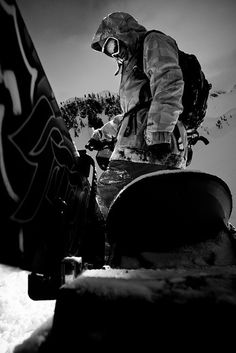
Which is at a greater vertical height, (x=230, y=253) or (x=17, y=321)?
(x=230, y=253)

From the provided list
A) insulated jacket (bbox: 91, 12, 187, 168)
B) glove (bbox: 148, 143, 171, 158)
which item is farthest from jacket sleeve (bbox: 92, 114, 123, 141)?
glove (bbox: 148, 143, 171, 158)

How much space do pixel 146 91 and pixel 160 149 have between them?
718 mm

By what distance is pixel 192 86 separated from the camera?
2682 mm

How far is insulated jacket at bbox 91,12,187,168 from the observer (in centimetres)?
232

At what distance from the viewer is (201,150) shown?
12.4 metres

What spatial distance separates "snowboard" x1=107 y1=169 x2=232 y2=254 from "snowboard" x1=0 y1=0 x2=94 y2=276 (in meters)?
0.37

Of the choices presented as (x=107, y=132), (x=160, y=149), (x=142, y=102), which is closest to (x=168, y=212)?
(x=160, y=149)

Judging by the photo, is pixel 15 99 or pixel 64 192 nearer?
pixel 15 99

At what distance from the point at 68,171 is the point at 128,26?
213cm

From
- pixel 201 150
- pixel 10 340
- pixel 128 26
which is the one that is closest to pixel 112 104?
pixel 201 150

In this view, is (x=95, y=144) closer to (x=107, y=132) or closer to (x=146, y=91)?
(x=107, y=132)

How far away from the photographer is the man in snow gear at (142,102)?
2328 mm

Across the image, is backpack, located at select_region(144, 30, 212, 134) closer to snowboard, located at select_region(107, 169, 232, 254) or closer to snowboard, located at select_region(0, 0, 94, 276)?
snowboard, located at select_region(107, 169, 232, 254)

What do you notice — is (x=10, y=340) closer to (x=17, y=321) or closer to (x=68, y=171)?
(x=17, y=321)
